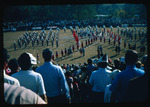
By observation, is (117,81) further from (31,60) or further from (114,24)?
(114,24)

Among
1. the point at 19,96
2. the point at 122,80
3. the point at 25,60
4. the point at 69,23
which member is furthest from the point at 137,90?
the point at 69,23

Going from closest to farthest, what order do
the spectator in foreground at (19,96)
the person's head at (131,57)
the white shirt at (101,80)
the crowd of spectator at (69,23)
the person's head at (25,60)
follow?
the spectator in foreground at (19,96)
the person's head at (131,57)
the person's head at (25,60)
the white shirt at (101,80)
the crowd of spectator at (69,23)

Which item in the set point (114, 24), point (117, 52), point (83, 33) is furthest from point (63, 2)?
point (114, 24)

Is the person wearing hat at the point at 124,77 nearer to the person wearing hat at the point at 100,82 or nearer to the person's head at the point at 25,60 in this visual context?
the person wearing hat at the point at 100,82

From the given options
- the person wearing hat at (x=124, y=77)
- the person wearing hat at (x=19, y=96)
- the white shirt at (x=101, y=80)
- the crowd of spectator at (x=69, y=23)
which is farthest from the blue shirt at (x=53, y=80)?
the crowd of spectator at (x=69, y=23)

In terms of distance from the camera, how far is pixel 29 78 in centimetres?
262

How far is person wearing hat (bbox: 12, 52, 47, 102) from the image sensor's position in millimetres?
2564

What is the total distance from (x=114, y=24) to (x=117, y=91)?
38.6 metres

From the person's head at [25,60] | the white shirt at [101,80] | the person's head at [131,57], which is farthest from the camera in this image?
the white shirt at [101,80]

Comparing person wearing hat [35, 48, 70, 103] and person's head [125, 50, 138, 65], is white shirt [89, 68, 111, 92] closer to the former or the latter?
person wearing hat [35, 48, 70, 103]

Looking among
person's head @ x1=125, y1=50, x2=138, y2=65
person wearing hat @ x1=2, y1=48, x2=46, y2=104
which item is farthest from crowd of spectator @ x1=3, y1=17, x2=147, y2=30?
person wearing hat @ x1=2, y1=48, x2=46, y2=104

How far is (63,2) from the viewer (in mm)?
1847

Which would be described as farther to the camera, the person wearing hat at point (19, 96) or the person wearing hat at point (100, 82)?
the person wearing hat at point (100, 82)

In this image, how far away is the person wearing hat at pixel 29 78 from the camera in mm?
2564
